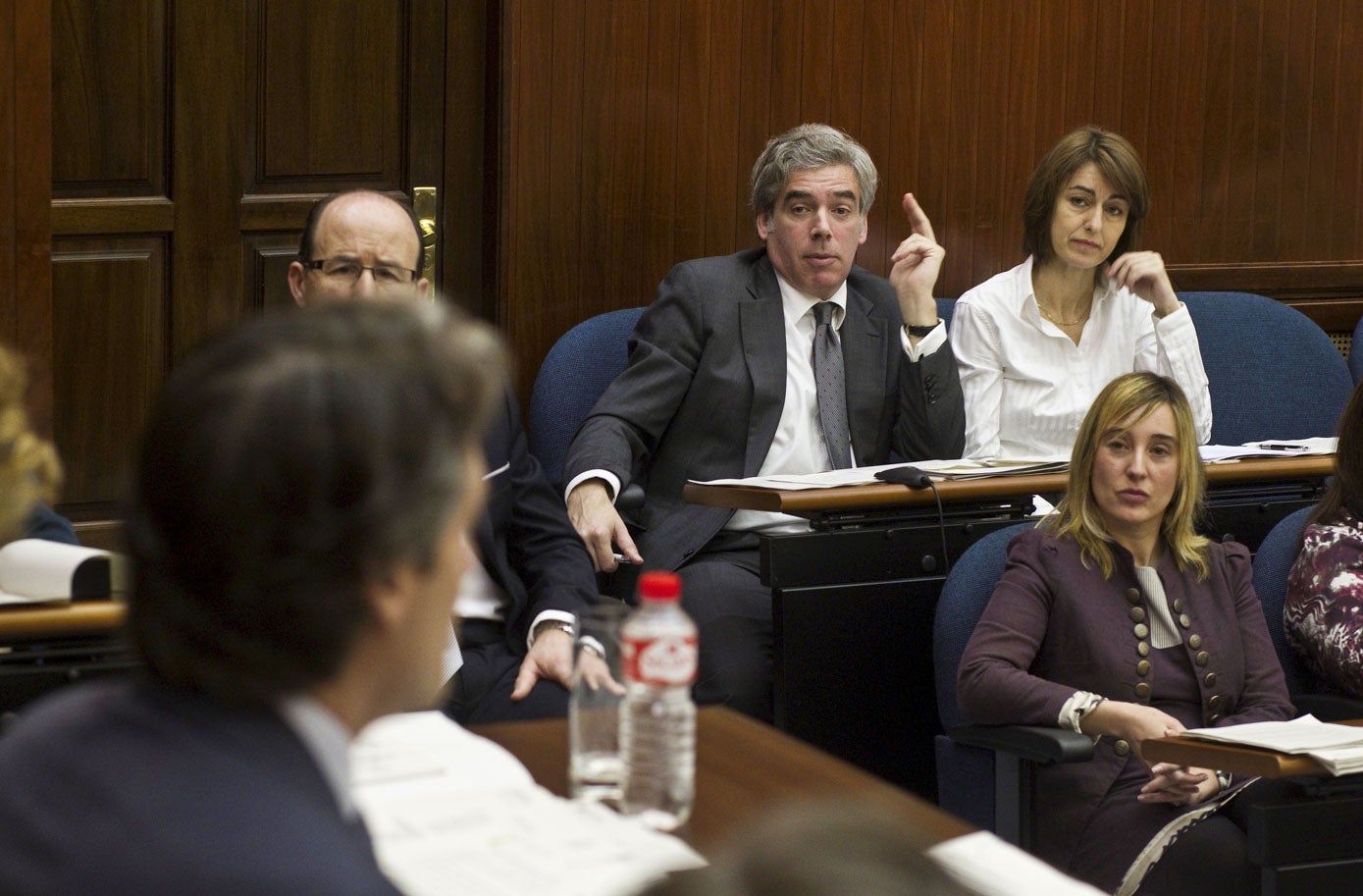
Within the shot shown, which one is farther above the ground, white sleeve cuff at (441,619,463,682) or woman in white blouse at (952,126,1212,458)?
woman in white blouse at (952,126,1212,458)

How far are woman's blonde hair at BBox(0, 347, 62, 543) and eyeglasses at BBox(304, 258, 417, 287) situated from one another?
5.18ft

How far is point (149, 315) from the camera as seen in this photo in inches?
159

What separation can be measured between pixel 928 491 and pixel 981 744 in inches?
26.9

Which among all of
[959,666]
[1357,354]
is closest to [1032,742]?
[959,666]

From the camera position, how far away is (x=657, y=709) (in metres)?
1.63

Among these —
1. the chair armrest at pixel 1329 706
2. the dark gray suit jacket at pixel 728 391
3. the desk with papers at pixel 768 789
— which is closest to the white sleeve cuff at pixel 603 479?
the dark gray suit jacket at pixel 728 391

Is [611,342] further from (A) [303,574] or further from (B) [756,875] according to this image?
(B) [756,875]

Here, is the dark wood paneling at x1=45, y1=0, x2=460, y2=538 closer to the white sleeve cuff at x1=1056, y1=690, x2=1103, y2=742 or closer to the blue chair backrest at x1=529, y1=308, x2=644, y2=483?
the blue chair backrest at x1=529, y1=308, x2=644, y2=483

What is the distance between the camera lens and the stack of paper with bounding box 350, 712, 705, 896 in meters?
1.37

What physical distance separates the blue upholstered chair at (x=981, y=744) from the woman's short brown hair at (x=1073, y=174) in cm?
146

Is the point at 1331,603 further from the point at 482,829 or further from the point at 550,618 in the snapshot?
the point at 482,829

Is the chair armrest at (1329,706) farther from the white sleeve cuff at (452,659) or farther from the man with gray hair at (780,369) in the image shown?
the white sleeve cuff at (452,659)

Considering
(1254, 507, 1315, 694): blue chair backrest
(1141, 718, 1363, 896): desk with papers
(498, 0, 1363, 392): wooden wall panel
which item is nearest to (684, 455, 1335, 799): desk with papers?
(1254, 507, 1315, 694): blue chair backrest

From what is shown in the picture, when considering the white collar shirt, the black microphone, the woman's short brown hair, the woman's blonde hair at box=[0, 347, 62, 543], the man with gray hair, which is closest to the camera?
the woman's blonde hair at box=[0, 347, 62, 543]
